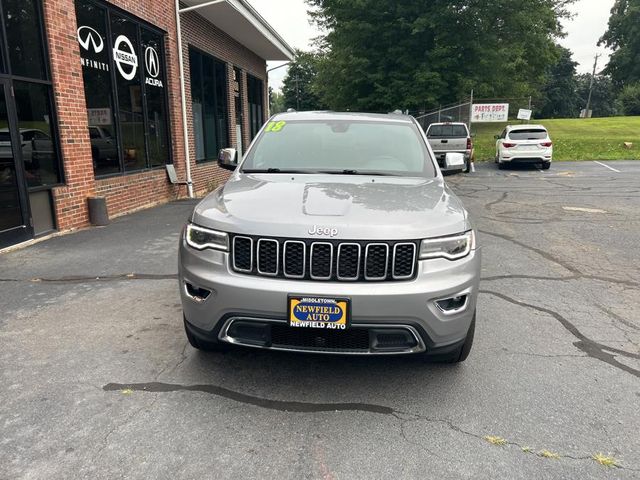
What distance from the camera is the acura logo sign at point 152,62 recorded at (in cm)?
1014

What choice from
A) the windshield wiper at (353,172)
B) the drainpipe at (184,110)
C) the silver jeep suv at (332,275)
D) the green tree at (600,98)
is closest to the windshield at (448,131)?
the drainpipe at (184,110)

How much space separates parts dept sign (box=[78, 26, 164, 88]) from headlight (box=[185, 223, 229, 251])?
21.0 ft

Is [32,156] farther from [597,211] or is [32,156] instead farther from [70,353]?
[597,211]

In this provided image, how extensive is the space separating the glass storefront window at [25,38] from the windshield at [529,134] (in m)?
16.3

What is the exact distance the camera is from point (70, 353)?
361cm

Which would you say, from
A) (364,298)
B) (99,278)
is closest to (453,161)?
(364,298)

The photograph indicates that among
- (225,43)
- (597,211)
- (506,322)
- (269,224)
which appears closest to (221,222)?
(269,224)

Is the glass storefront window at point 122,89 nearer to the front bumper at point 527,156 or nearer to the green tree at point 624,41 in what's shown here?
the front bumper at point 527,156

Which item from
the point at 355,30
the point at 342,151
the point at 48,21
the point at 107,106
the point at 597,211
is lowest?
the point at 597,211

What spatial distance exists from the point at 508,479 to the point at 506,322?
6.73 feet

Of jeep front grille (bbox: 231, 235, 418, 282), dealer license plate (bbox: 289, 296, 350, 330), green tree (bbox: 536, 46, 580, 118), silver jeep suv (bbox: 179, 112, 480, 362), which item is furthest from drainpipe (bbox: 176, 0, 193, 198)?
green tree (bbox: 536, 46, 580, 118)

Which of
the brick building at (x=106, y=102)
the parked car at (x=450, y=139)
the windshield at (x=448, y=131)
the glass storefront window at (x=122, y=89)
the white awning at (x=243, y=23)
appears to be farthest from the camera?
the windshield at (x=448, y=131)

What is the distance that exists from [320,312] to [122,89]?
813cm

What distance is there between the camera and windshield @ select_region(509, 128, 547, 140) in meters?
18.7
